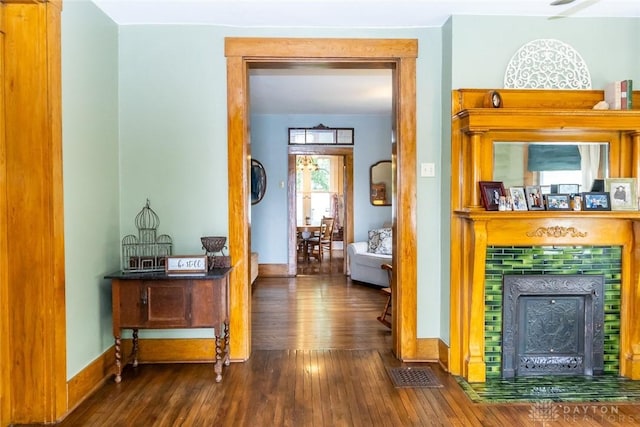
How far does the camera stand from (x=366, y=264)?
592 cm

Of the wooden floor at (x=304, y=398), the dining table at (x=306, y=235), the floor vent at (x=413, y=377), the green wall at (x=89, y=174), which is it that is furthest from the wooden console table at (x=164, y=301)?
the dining table at (x=306, y=235)

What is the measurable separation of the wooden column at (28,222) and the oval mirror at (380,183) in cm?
510

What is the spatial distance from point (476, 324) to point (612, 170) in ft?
4.71

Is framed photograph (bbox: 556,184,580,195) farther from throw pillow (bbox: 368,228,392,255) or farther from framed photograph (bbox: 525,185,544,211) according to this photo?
throw pillow (bbox: 368,228,392,255)

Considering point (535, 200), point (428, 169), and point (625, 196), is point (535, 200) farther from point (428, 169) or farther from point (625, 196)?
point (428, 169)

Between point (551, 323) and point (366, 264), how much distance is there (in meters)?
3.24

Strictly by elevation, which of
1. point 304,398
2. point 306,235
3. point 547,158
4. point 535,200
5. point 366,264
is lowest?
point 304,398

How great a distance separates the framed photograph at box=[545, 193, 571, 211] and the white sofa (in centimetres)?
300

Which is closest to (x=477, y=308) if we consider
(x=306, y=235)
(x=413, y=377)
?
(x=413, y=377)

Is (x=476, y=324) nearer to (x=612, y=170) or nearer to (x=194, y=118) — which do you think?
(x=612, y=170)

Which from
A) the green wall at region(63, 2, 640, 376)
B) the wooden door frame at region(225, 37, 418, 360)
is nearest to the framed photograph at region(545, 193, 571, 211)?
the green wall at region(63, 2, 640, 376)

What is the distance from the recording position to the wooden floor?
228 centimetres

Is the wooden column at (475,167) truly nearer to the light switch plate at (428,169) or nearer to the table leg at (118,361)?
the light switch plate at (428,169)

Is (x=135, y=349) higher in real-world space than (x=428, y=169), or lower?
lower
